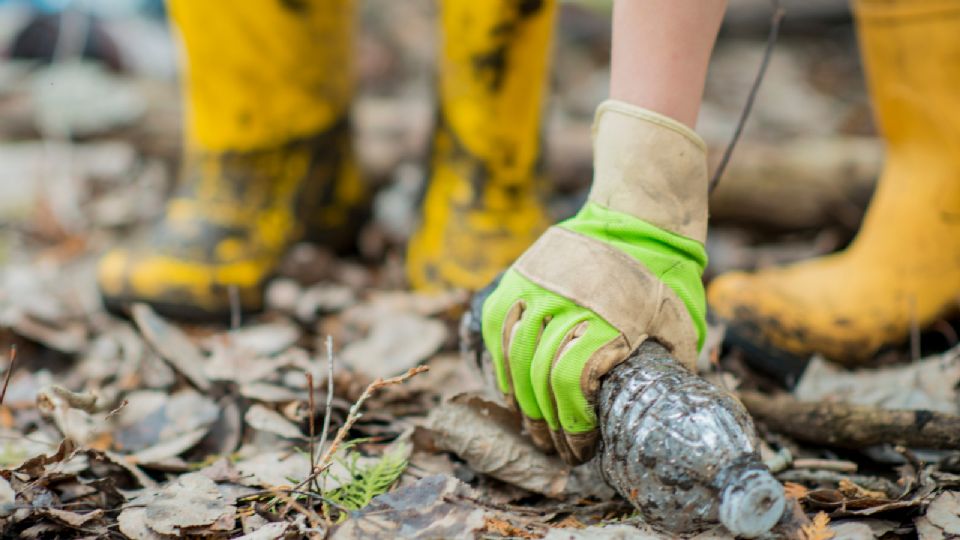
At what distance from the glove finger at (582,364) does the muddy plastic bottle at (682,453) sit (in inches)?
0.8

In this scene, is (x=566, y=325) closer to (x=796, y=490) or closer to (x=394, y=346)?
(x=796, y=490)

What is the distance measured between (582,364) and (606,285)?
0.10m

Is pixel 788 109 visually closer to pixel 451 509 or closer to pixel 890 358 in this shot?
Result: pixel 890 358

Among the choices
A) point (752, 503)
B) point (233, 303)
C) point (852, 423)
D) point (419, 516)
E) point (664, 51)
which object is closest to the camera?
point (752, 503)

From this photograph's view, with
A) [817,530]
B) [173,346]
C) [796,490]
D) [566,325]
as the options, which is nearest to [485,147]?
[173,346]

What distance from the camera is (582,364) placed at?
2.99ft

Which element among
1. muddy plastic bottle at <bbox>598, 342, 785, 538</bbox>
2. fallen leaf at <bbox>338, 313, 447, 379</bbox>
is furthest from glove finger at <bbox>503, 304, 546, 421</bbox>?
fallen leaf at <bbox>338, 313, 447, 379</bbox>

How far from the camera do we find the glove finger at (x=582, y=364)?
913 millimetres

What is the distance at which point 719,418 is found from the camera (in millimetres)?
819

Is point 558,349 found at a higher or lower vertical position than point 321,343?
higher

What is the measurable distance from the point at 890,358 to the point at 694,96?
0.76 meters

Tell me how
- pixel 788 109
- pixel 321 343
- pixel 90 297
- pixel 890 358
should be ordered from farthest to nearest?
pixel 788 109 → pixel 90 297 → pixel 321 343 → pixel 890 358

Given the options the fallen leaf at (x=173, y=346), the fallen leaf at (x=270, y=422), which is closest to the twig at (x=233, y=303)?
the fallen leaf at (x=173, y=346)

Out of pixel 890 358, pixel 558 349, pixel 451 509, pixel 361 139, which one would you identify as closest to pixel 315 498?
pixel 451 509
